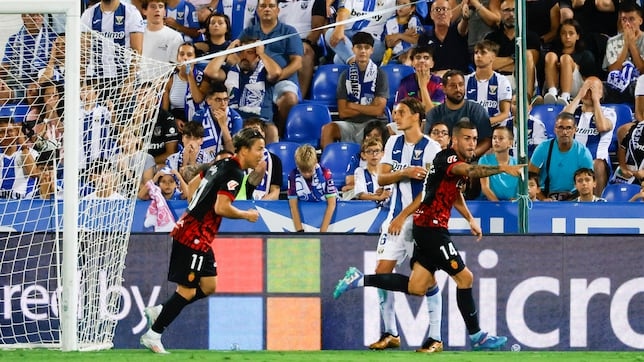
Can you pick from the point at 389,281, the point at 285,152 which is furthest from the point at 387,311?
the point at 285,152

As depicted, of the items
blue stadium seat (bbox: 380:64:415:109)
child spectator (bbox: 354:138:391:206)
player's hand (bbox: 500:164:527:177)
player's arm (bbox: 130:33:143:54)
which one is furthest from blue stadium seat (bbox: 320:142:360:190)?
player's hand (bbox: 500:164:527:177)

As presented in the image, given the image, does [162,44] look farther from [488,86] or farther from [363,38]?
[488,86]

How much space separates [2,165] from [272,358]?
3814 millimetres

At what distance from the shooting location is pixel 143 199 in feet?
37.3

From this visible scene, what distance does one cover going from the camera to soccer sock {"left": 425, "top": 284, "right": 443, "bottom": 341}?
9.91 m

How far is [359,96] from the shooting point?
1288 cm

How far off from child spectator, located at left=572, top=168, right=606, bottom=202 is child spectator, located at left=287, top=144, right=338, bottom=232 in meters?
2.21

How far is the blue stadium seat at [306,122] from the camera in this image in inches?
512

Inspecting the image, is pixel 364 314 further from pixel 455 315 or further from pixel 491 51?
pixel 491 51

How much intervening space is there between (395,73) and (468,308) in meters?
4.16

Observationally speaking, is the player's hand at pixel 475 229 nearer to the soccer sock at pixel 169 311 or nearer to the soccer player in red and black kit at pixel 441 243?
the soccer player in red and black kit at pixel 441 243

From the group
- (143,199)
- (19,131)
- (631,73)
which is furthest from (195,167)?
(631,73)

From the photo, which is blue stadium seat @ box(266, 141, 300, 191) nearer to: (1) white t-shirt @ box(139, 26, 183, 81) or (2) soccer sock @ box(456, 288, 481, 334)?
(1) white t-shirt @ box(139, 26, 183, 81)

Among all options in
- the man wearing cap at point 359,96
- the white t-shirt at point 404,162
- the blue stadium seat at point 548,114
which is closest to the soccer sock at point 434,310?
the white t-shirt at point 404,162
